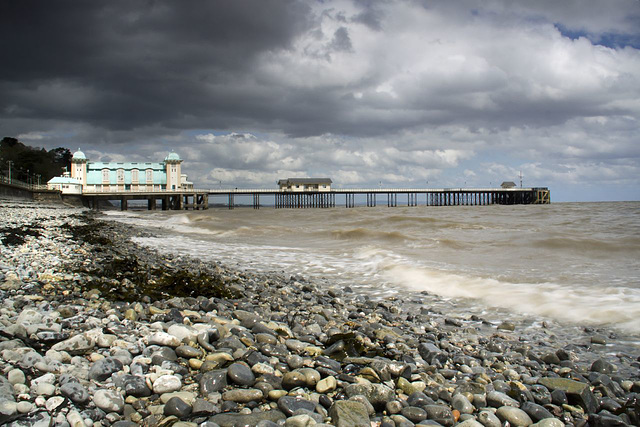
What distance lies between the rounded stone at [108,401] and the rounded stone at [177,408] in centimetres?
24

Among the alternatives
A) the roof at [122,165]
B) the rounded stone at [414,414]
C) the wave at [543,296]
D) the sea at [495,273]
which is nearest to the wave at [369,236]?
the sea at [495,273]

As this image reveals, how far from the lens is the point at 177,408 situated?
221 centimetres

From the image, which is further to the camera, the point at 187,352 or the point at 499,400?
the point at 187,352

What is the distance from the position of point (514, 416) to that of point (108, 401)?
7.63 feet

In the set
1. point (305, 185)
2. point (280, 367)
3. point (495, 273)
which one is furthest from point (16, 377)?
point (305, 185)

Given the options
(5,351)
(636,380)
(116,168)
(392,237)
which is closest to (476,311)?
(636,380)

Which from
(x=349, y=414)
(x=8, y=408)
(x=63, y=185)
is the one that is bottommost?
(x=349, y=414)

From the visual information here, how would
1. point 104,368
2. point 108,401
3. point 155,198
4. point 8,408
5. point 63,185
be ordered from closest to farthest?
point 8,408 → point 108,401 → point 104,368 → point 63,185 → point 155,198

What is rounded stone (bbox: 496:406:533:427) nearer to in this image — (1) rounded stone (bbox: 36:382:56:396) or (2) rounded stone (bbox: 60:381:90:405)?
(2) rounded stone (bbox: 60:381:90:405)

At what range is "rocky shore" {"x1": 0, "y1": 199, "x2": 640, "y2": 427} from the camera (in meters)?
2.24

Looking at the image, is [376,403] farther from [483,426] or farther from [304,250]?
[304,250]

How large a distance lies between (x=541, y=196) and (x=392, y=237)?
3568 inches

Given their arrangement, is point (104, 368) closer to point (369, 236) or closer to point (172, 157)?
point (369, 236)

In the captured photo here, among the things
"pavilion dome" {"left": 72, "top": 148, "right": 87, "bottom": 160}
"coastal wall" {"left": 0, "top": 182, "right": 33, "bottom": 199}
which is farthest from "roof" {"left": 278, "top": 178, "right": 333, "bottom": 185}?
"coastal wall" {"left": 0, "top": 182, "right": 33, "bottom": 199}
